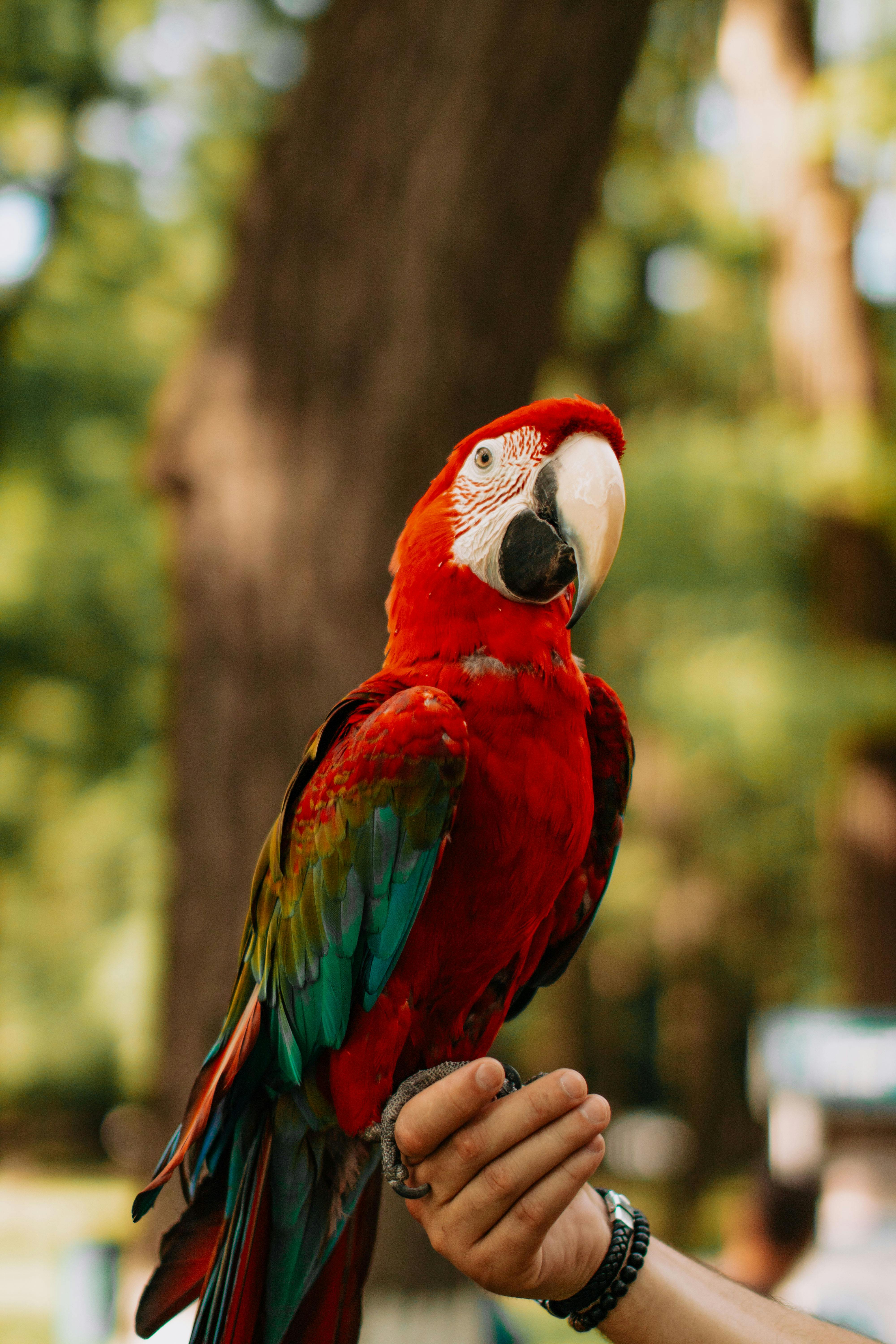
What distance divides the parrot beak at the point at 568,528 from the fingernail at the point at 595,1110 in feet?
1.69

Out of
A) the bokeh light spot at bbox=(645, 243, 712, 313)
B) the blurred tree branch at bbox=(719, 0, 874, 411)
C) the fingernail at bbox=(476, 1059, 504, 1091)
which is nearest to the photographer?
the fingernail at bbox=(476, 1059, 504, 1091)

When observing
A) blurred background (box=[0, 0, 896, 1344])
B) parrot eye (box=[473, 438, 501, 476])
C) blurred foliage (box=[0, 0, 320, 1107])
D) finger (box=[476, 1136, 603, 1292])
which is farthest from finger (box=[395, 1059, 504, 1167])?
blurred foliage (box=[0, 0, 320, 1107])

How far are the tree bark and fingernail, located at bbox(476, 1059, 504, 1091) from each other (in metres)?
1.66

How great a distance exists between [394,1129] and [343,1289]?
339 millimetres

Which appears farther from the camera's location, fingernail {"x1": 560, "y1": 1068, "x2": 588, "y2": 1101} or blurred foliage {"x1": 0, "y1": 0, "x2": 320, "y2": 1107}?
blurred foliage {"x1": 0, "y1": 0, "x2": 320, "y2": 1107}

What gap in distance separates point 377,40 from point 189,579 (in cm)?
150

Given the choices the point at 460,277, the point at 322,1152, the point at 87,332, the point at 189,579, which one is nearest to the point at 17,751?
the point at 87,332

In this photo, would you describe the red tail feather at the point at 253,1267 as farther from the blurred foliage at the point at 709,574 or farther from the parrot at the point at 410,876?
the blurred foliage at the point at 709,574

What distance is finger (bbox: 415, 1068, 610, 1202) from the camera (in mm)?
1091

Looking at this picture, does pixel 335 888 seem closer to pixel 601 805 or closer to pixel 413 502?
pixel 601 805

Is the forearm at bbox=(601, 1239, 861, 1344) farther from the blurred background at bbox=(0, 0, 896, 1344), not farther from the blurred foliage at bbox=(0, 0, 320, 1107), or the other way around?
the blurred foliage at bbox=(0, 0, 320, 1107)

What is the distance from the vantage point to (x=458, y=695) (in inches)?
47.4

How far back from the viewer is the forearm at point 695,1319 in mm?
Result: 1213

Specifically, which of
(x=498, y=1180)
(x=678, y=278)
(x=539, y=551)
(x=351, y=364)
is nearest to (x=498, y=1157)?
(x=498, y=1180)
